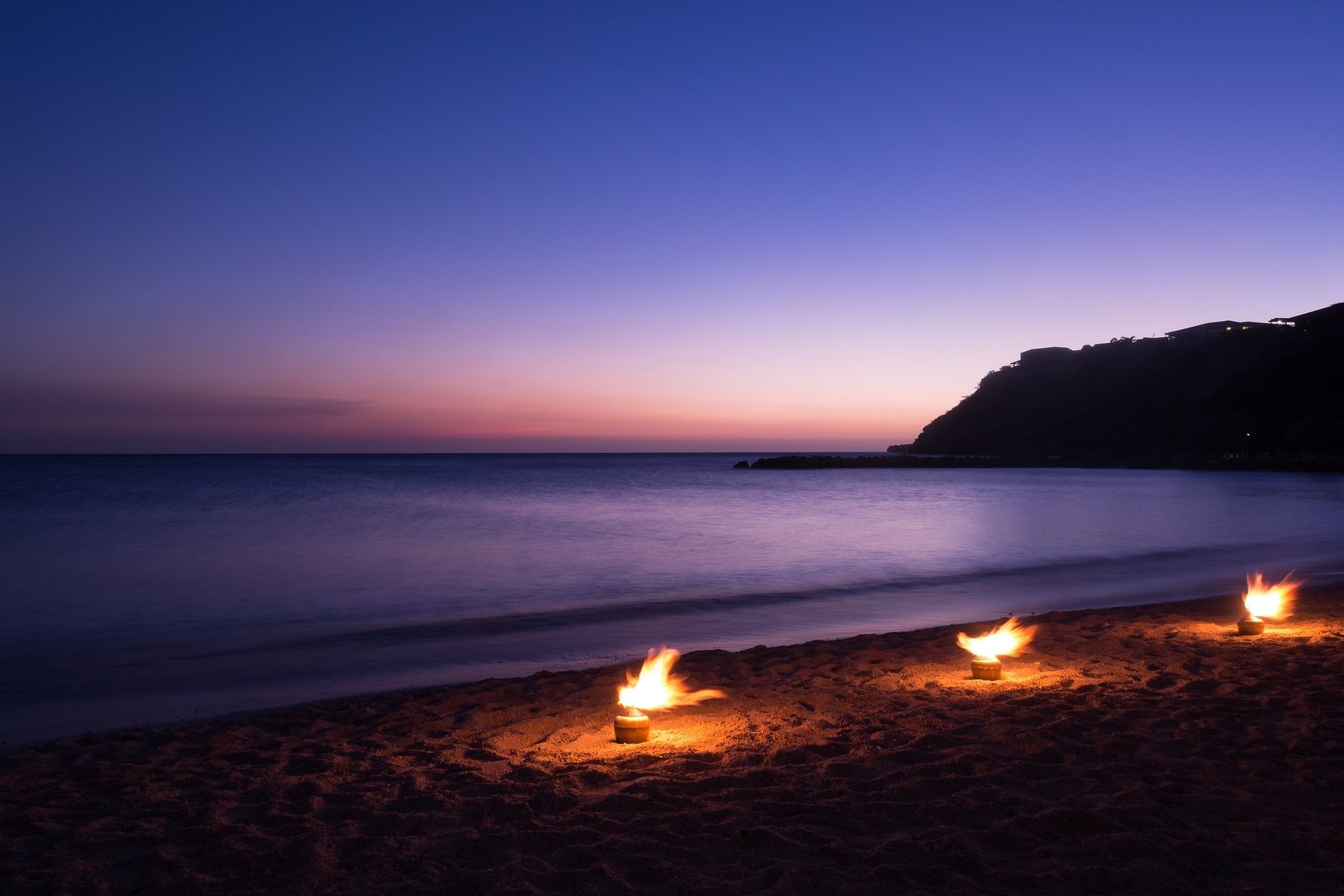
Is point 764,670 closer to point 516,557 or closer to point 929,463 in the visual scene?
point 516,557

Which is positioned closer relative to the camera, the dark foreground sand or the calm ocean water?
the dark foreground sand

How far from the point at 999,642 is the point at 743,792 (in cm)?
408

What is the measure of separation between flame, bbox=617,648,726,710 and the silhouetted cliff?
79.0 m

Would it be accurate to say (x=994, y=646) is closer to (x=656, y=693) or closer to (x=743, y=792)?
(x=656, y=693)

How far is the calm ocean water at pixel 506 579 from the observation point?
9.41 m

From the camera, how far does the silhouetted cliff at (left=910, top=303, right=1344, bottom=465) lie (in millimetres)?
77812

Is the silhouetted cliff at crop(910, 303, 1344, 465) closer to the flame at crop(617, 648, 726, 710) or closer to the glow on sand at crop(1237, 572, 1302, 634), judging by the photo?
the glow on sand at crop(1237, 572, 1302, 634)

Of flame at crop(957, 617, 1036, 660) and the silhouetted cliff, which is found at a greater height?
the silhouetted cliff

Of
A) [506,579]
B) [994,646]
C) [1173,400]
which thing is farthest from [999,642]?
[1173,400]

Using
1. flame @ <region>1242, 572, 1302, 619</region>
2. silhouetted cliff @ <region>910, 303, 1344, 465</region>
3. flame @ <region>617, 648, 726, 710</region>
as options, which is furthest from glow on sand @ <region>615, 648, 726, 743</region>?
silhouetted cliff @ <region>910, 303, 1344, 465</region>

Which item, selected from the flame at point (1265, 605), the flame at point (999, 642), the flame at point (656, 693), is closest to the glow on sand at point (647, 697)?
the flame at point (656, 693)

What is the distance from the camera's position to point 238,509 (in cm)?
3609

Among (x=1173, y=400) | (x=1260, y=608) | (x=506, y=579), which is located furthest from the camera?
(x=1173, y=400)

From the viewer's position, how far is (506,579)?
1669 cm
